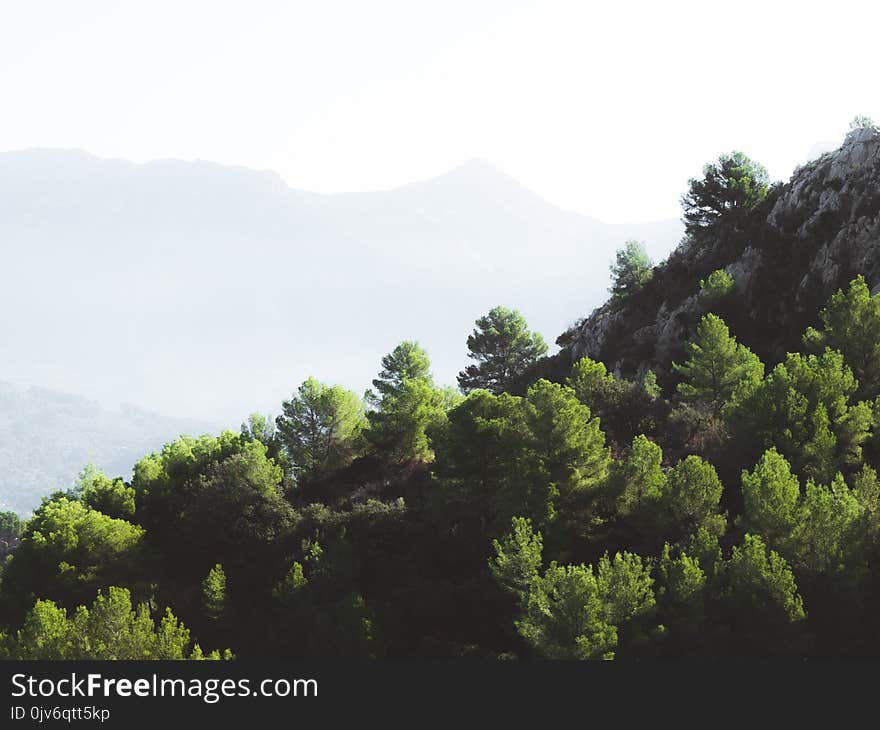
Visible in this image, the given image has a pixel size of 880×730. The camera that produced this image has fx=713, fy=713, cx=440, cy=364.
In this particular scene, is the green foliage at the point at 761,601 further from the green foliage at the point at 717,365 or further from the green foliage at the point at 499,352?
the green foliage at the point at 499,352

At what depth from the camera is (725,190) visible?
92250mm

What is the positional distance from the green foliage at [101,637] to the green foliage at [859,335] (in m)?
43.1

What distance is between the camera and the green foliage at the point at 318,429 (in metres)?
70.5

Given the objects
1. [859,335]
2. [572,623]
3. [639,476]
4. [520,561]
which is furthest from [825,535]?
[859,335]

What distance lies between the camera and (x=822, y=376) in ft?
142

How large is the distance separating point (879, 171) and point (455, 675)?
6903 cm

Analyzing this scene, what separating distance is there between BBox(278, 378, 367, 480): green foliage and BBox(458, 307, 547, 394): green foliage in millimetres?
29592

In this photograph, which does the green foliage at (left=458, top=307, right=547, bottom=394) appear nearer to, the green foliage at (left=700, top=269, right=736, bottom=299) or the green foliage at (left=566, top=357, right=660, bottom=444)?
the green foliage at (left=700, top=269, right=736, bottom=299)

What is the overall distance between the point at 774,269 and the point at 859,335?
2720cm

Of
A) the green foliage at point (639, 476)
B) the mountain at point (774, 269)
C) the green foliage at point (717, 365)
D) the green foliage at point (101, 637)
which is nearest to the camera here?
the green foliage at point (101, 637)

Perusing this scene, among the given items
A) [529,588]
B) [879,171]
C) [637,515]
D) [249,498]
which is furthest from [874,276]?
[249,498]

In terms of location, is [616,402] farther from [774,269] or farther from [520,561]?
[774,269]

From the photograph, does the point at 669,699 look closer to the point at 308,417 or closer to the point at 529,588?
the point at 529,588

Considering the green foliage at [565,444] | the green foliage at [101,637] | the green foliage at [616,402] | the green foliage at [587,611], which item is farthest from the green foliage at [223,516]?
the green foliage at [587,611]
